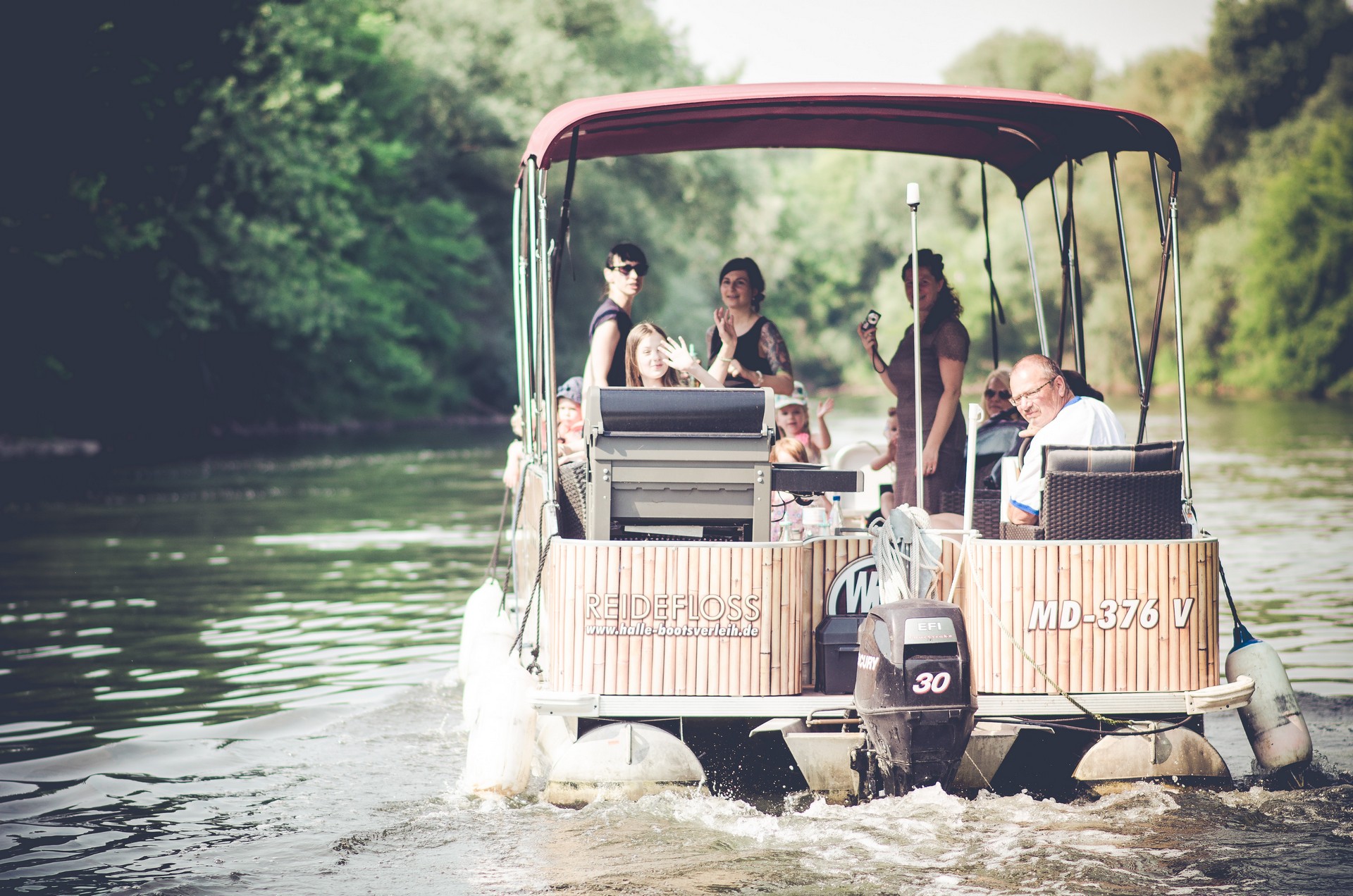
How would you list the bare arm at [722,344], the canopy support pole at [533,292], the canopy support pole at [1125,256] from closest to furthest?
the canopy support pole at [533,292]
the canopy support pole at [1125,256]
the bare arm at [722,344]

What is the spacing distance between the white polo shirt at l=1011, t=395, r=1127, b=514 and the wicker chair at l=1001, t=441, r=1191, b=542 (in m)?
0.28

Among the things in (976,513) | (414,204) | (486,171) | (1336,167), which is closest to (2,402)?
(414,204)

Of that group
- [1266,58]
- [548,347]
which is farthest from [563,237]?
[1266,58]

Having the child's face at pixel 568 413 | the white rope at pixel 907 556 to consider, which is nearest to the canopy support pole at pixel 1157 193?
the white rope at pixel 907 556

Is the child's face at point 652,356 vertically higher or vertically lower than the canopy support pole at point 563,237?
lower

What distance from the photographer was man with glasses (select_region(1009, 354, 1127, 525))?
6309 millimetres

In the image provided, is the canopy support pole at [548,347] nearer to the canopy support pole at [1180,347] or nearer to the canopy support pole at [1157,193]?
the canopy support pole at [1180,347]

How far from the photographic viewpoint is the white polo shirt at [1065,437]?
6301 mm

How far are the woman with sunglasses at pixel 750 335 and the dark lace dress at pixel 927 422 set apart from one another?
0.62 metres

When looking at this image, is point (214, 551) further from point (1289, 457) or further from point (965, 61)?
point (965, 61)

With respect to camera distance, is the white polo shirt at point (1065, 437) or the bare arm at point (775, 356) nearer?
the white polo shirt at point (1065, 437)

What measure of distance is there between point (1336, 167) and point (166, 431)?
33531 mm

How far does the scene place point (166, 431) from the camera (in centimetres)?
3338

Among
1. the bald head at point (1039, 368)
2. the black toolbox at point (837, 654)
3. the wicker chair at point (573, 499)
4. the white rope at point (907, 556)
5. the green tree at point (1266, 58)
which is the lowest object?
the black toolbox at point (837, 654)
